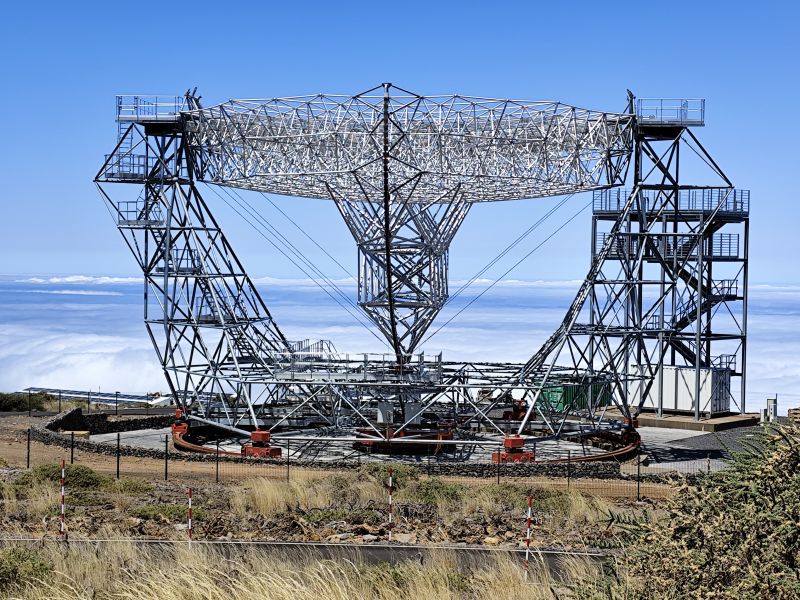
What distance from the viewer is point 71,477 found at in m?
22.5

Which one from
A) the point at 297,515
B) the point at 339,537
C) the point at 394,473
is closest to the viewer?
the point at 339,537

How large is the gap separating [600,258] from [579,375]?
3.49 m

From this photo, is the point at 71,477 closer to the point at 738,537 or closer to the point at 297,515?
the point at 297,515

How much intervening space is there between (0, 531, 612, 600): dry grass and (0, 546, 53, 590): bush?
0.07 meters

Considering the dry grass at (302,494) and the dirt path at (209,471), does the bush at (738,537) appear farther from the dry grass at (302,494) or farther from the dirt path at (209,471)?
the dirt path at (209,471)

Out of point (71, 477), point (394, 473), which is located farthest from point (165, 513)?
point (394, 473)

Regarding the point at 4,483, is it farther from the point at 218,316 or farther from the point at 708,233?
the point at 708,233

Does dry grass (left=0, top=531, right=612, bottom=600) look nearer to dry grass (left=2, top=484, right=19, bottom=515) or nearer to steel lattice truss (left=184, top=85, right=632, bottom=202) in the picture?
dry grass (left=2, top=484, right=19, bottom=515)

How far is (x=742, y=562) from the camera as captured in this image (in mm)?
7207

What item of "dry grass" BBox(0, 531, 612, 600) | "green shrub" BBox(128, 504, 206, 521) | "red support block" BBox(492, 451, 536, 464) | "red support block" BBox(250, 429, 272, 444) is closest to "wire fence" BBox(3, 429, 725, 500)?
"red support block" BBox(492, 451, 536, 464)

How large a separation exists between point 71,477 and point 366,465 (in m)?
6.91

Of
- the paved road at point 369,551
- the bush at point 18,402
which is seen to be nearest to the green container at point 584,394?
the paved road at point 369,551

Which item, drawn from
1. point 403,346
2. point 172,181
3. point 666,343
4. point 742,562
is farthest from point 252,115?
point 742,562

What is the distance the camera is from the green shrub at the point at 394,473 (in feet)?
78.3
